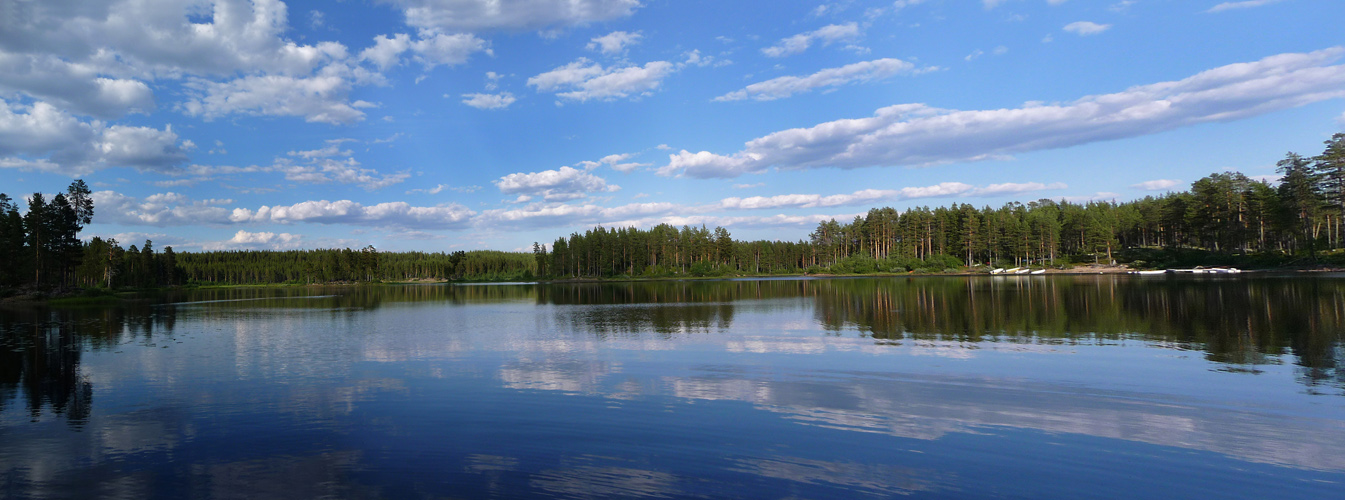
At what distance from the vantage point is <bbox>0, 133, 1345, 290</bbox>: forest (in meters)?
67.1

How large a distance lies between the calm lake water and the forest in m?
61.0

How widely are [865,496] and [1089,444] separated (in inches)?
177

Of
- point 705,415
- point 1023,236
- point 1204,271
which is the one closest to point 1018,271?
point 1023,236

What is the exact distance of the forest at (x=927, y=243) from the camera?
220 ft

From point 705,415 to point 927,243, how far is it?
128691 millimetres

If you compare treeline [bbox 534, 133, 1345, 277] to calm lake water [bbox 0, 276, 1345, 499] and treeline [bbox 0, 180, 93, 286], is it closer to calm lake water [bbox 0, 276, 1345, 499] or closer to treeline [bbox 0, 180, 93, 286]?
calm lake water [bbox 0, 276, 1345, 499]

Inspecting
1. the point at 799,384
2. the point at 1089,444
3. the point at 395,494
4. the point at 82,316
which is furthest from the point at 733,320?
the point at 82,316

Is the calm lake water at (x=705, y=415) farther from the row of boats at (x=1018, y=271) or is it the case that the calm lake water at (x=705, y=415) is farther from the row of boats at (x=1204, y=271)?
the row of boats at (x=1018, y=271)

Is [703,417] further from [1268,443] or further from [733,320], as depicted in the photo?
[733,320]

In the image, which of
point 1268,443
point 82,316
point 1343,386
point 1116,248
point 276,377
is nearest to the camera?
point 1268,443

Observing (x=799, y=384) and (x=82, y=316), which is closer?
(x=799, y=384)

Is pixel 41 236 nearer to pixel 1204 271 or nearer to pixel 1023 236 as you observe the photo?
pixel 1204 271

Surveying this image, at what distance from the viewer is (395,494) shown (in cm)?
762

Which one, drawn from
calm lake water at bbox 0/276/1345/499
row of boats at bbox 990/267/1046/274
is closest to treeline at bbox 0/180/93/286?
calm lake water at bbox 0/276/1345/499
